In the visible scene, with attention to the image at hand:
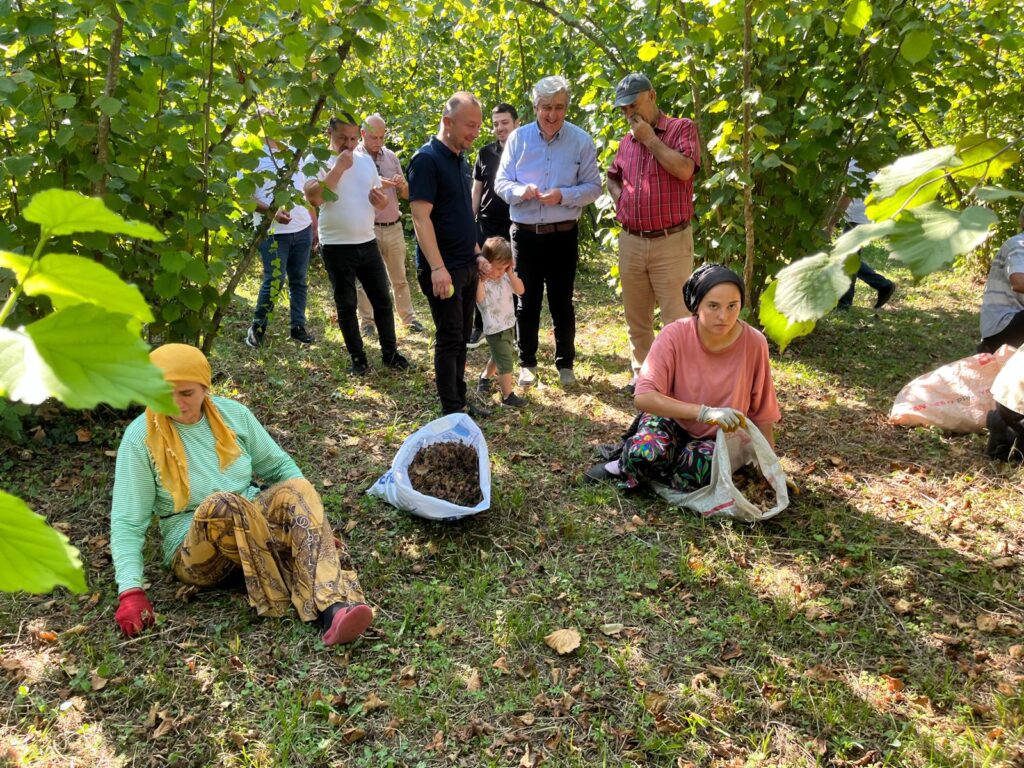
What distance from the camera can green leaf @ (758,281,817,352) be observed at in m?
0.80

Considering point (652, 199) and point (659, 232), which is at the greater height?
point (652, 199)

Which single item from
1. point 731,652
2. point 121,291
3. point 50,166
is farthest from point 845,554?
point 50,166

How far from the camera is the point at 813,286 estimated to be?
748 millimetres

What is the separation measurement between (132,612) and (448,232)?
7.94 ft

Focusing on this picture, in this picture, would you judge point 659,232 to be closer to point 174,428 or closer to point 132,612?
point 174,428

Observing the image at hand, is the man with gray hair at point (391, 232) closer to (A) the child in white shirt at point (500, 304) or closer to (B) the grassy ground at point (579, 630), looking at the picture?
(A) the child in white shirt at point (500, 304)

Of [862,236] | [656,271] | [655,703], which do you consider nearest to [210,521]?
[655,703]

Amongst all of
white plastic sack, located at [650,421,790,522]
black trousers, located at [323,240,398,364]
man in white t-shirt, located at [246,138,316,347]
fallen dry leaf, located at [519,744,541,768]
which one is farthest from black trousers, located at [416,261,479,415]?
fallen dry leaf, located at [519,744,541,768]

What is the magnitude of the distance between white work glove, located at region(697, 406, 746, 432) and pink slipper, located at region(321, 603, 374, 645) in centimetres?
173

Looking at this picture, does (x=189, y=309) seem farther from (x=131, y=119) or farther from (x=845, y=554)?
(x=845, y=554)

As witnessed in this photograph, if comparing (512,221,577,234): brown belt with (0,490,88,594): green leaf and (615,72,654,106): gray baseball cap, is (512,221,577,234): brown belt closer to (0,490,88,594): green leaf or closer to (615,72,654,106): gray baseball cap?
(615,72,654,106): gray baseball cap

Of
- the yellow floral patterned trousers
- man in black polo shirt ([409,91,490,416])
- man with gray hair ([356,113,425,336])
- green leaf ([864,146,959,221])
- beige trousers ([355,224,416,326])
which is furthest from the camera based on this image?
beige trousers ([355,224,416,326])

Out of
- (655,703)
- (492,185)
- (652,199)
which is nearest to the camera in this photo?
(655,703)

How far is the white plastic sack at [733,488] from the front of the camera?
3191 millimetres
